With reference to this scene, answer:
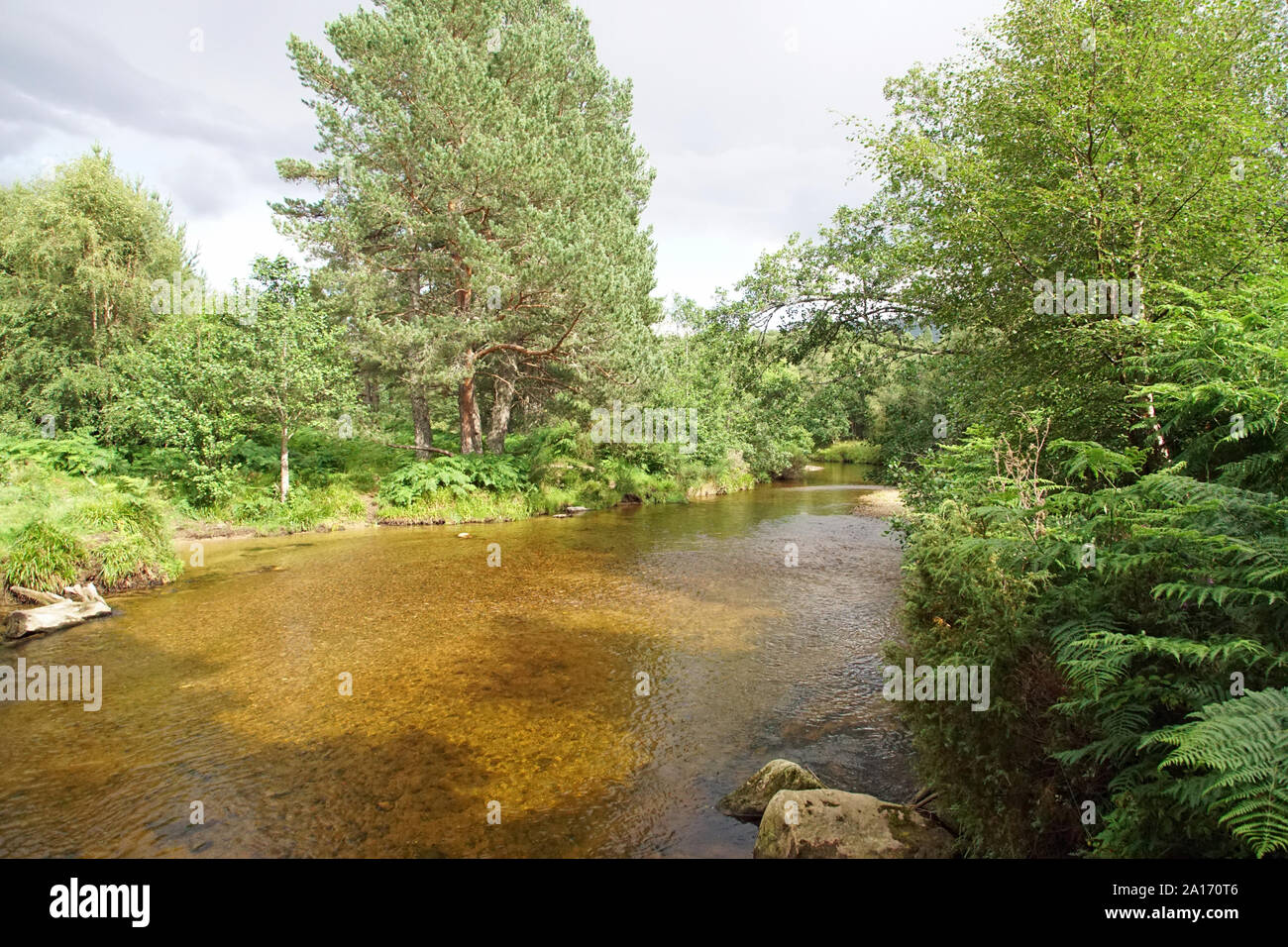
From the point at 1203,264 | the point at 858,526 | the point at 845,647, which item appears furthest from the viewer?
the point at 858,526

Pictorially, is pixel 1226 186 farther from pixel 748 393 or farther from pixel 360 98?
pixel 360 98

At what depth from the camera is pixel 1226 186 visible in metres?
5.73

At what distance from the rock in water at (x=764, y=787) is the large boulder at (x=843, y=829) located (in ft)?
1.43

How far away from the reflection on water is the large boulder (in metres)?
0.53

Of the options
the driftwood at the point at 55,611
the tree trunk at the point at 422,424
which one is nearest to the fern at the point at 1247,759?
the driftwood at the point at 55,611

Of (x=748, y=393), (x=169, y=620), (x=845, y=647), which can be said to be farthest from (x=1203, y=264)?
(x=169, y=620)

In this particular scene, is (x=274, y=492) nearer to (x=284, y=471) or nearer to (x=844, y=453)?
(x=284, y=471)

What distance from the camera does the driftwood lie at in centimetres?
954

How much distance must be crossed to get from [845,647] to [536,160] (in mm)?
18020

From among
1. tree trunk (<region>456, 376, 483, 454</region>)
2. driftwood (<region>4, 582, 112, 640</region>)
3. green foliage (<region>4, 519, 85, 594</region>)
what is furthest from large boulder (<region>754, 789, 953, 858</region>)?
tree trunk (<region>456, 376, 483, 454</region>)

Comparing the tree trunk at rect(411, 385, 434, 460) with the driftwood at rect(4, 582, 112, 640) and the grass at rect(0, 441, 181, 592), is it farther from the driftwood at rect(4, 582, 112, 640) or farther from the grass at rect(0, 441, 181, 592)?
the driftwood at rect(4, 582, 112, 640)

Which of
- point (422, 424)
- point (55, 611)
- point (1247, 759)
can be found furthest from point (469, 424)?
point (1247, 759)

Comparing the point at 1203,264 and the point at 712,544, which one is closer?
the point at 1203,264
